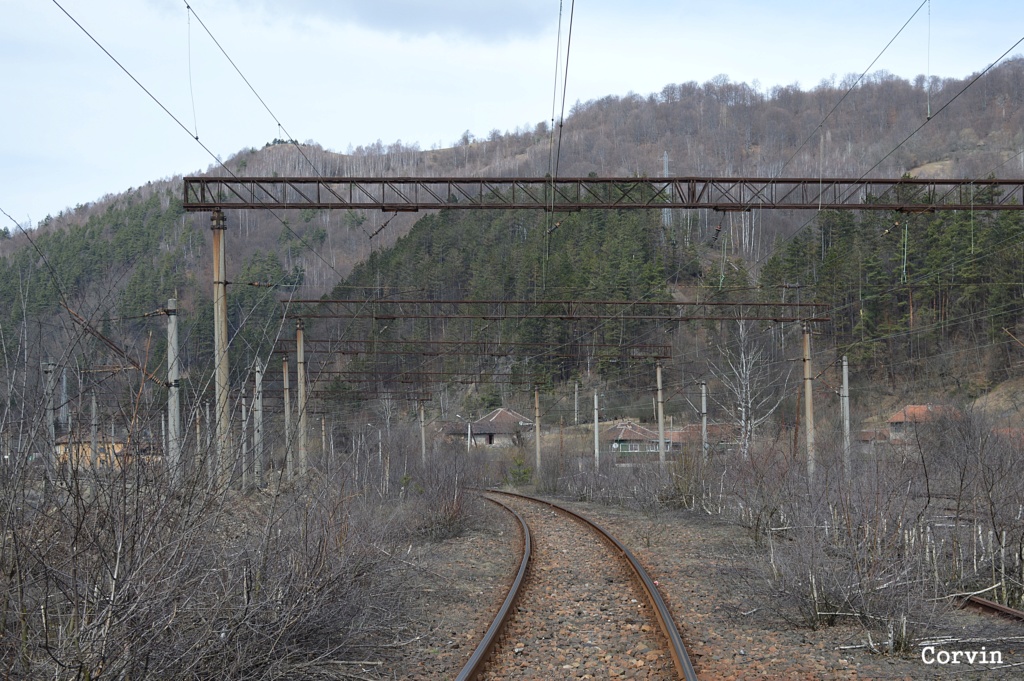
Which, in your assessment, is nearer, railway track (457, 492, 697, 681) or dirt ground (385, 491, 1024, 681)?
dirt ground (385, 491, 1024, 681)

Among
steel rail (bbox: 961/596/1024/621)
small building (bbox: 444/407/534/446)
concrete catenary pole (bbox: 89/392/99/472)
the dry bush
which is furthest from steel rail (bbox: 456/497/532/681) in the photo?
small building (bbox: 444/407/534/446)

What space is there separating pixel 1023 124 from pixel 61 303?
13405 cm

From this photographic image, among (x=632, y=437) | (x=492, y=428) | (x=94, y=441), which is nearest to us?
(x=94, y=441)

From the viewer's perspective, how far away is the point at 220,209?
1816 cm

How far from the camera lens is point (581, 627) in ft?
30.5

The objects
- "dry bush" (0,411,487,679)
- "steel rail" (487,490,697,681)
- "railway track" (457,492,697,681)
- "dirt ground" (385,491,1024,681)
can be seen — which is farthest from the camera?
"railway track" (457,492,697,681)

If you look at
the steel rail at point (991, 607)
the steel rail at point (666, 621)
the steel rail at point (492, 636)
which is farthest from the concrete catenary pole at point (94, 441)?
the steel rail at point (991, 607)

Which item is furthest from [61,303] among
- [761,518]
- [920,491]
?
[761,518]

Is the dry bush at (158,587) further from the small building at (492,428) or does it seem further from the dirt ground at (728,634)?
the small building at (492,428)

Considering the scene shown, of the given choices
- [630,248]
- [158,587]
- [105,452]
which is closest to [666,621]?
[158,587]

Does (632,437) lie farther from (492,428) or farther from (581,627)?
(581,627)

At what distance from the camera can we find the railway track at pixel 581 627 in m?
7.50

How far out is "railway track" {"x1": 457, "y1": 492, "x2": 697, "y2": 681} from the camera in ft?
24.6

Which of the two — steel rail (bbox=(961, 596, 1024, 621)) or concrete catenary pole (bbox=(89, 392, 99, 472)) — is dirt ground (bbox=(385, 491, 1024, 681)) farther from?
concrete catenary pole (bbox=(89, 392, 99, 472))
